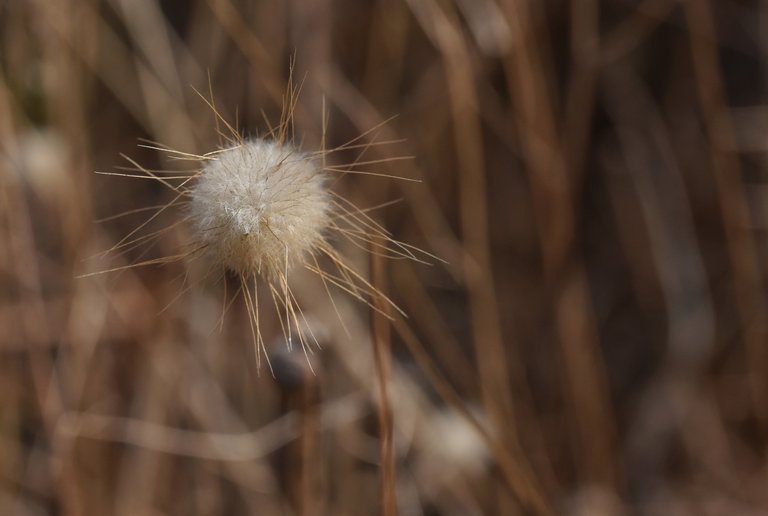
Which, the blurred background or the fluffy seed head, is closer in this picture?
the fluffy seed head

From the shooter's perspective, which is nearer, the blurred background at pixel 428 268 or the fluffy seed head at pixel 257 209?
the fluffy seed head at pixel 257 209

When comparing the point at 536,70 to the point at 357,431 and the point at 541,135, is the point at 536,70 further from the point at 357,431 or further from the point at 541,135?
the point at 357,431

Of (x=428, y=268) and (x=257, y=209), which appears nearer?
(x=257, y=209)

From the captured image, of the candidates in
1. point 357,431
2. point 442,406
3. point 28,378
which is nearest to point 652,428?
point 442,406
